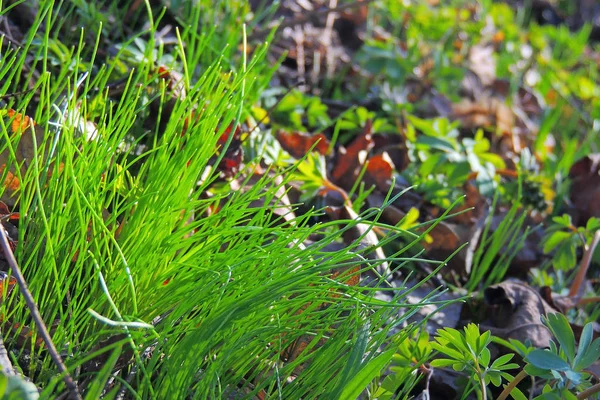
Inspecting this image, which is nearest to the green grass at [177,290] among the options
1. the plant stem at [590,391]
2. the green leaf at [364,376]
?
the green leaf at [364,376]

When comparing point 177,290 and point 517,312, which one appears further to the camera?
point 517,312

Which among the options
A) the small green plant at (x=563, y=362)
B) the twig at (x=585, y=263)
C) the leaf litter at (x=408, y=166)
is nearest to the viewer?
the small green plant at (x=563, y=362)

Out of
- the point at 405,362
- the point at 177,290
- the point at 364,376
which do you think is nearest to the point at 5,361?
the point at 177,290

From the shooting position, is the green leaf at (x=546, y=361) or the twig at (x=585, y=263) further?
the twig at (x=585, y=263)

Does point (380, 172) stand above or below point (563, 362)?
below

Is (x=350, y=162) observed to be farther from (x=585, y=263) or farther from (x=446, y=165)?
(x=585, y=263)

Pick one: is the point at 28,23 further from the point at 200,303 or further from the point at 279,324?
the point at 279,324

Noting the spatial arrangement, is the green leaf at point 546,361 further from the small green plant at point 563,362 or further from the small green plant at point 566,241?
the small green plant at point 566,241

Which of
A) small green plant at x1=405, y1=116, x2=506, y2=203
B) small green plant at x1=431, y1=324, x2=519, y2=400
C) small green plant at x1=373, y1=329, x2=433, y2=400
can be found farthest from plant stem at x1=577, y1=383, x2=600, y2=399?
small green plant at x1=405, y1=116, x2=506, y2=203

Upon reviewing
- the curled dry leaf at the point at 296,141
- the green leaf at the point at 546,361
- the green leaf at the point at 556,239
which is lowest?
the curled dry leaf at the point at 296,141
